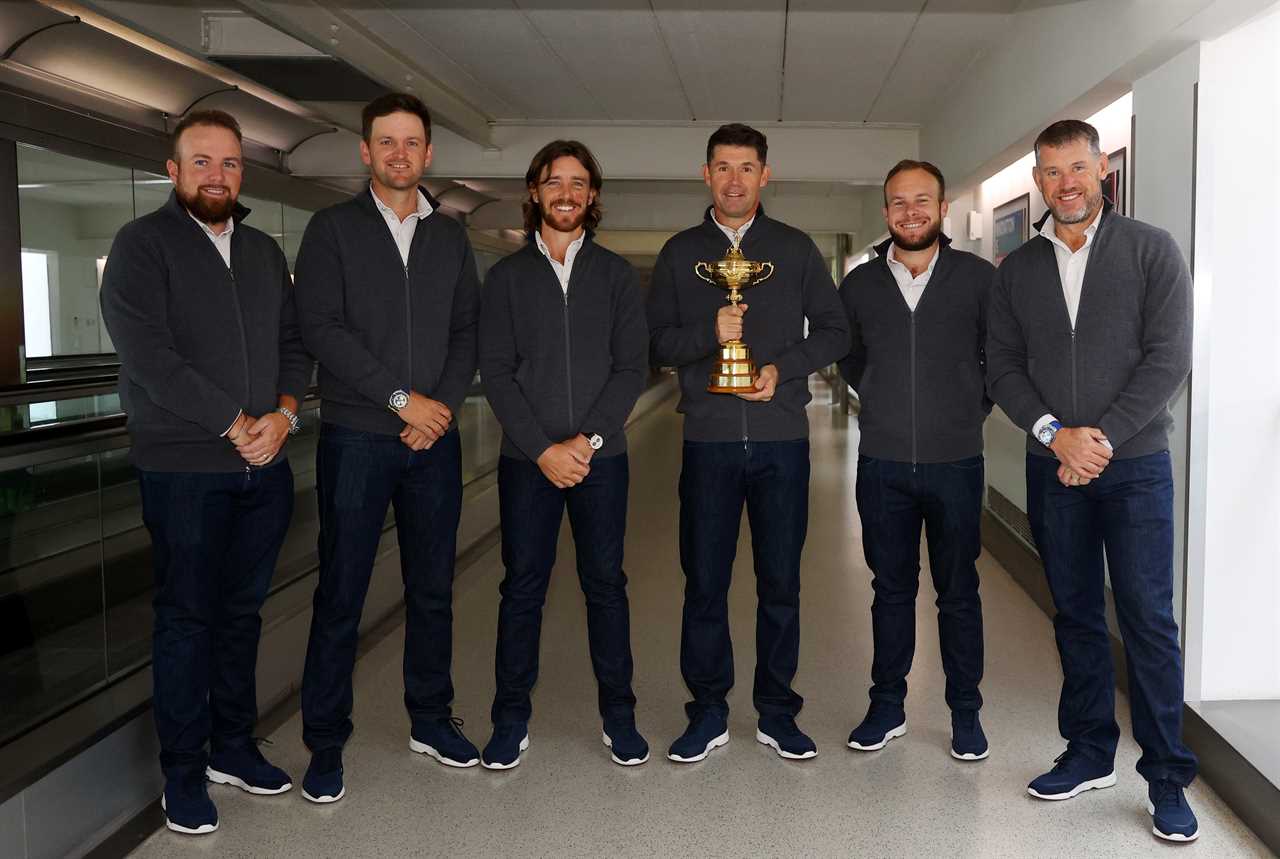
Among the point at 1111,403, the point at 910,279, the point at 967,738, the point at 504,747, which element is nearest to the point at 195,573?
the point at 504,747

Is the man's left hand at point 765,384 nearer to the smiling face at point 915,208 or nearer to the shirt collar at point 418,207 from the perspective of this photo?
the smiling face at point 915,208

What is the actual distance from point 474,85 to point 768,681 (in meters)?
5.53

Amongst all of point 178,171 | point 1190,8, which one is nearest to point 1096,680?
point 1190,8

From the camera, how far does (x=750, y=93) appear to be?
817 centimetres

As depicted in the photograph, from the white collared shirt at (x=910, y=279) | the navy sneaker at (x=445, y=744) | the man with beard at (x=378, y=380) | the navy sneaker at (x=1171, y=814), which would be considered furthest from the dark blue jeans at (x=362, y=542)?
the navy sneaker at (x=1171, y=814)

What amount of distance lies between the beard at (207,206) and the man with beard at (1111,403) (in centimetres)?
222

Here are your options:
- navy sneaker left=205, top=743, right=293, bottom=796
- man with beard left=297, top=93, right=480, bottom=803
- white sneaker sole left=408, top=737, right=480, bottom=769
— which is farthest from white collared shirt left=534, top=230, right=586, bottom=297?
navy sneaker left=205, top=743, right=293, bottom=796

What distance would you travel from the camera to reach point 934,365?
3506 millimetres

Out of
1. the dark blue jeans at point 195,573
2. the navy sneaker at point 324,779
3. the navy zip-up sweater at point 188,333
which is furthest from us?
the navy sneaker at point 324,779

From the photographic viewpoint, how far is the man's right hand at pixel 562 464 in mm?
3311

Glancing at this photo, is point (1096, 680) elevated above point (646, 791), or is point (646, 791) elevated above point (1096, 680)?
point (1096, 680)

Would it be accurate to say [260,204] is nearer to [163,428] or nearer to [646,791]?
[163,428]

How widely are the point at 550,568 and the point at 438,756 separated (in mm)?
729

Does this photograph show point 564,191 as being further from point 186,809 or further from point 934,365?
point 186,809
